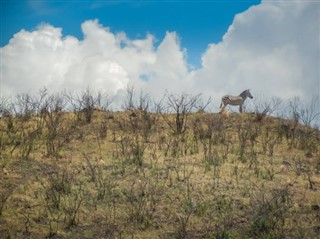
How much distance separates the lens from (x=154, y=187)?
6.84 meters

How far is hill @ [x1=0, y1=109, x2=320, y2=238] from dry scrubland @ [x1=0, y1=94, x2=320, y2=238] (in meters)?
0.02

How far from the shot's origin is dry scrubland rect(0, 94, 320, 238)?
18.8ft

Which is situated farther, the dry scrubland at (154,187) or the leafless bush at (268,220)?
the dry scrubland at (154,187)

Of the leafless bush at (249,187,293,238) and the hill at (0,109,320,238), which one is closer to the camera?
the leafless bush at (249,187,293,238)

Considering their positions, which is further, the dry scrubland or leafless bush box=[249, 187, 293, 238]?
the dry scrubland

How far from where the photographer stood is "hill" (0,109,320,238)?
573cm

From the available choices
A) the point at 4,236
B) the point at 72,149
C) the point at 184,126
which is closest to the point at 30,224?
the point at 4,236

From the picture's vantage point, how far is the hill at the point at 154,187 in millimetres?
5730

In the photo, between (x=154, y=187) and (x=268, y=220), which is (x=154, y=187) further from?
(x=268, y=220)

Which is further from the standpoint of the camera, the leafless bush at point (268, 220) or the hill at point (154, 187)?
the hill at point (154, 187)

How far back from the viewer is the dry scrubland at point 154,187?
18.8 feet

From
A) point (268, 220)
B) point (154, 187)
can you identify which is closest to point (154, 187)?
point (154, 187)

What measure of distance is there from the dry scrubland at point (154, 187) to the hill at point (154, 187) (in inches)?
0.6

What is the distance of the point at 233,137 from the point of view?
12.3m
